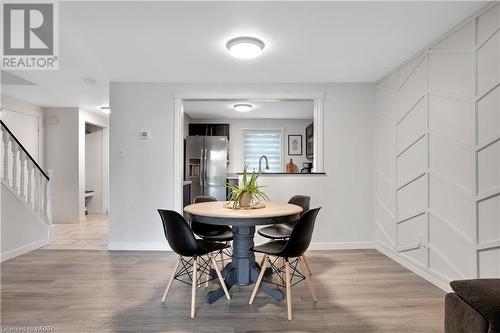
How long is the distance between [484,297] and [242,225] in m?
1.46

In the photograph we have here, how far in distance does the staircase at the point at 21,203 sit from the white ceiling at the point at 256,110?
8.49 ft

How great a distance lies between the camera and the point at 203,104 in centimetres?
546

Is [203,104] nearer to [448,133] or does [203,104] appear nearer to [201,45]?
[201,45]

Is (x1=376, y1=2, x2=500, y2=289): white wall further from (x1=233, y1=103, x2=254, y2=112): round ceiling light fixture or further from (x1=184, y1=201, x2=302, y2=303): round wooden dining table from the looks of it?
(x1=233, y1=103, x2=254, y2=112): round ceiling light fixture

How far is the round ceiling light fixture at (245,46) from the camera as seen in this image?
2.62 m

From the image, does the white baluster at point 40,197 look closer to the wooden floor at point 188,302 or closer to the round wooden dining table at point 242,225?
the wooden floor at point 188,302

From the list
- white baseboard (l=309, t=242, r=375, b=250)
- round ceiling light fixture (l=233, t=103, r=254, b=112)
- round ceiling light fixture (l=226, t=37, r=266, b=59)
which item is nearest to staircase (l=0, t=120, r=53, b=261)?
round ceiling light fixture (l=226, t=37, r=266, b=59)

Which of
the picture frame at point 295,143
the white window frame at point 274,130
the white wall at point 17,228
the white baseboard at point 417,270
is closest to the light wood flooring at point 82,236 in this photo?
the white wall at point 17,228

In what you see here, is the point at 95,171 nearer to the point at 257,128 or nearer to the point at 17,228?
the point at 17,228

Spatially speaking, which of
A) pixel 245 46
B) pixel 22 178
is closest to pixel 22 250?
pixel 22 178

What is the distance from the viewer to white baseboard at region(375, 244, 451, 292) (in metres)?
2.62

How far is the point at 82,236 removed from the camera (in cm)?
471

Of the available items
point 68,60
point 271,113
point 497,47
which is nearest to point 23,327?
point 68,60

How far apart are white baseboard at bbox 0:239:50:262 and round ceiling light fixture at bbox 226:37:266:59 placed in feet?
11.8
